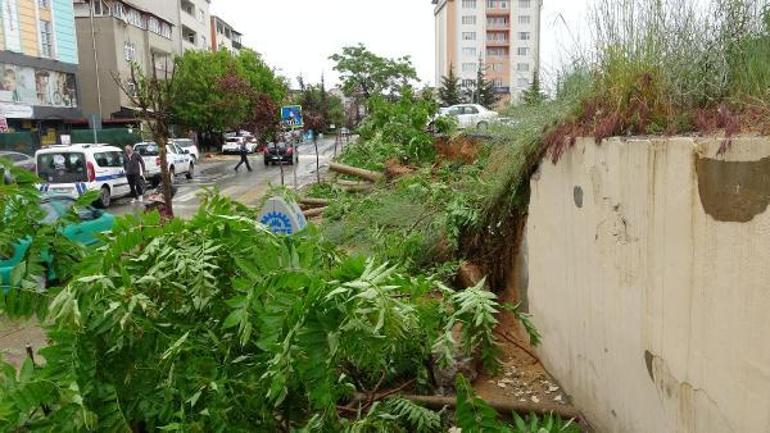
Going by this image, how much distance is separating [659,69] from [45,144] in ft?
111

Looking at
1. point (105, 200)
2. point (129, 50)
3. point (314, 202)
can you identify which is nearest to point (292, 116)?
point (314, 202)

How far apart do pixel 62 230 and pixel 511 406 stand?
127 inches

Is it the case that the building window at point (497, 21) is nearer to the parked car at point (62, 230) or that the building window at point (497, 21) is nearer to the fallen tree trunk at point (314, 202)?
the fallen tree trunk at point (314, 202)

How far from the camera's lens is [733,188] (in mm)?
2850

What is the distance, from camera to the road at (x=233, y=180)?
17.9 metres

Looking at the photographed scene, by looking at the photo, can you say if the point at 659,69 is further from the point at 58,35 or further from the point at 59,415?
the point at 58,35

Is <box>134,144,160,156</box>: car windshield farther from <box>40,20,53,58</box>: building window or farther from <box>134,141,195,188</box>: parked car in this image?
<box>40,20,53,58</box>: building window

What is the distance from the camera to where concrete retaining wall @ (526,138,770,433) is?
9.11ft

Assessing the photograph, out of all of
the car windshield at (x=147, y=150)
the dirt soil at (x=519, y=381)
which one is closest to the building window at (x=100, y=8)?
the car windshield at (x=147, y=150)

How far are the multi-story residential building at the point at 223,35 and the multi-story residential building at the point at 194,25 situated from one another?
2781 millimetres

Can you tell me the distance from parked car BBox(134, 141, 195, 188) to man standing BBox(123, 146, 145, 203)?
2246 millimetres

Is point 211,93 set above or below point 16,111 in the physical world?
above

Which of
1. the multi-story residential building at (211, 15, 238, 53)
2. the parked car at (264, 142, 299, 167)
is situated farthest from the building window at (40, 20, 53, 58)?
the multi-story residential building at (211, 15, 238, 53)

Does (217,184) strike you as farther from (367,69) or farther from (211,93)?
(367,69)
